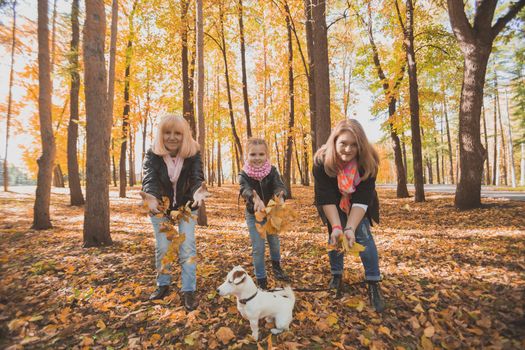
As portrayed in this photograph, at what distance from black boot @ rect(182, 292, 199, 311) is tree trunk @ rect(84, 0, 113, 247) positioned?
315cm

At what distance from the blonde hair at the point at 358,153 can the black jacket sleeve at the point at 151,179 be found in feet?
6.41

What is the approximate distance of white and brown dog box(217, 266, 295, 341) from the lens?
2.35 metres

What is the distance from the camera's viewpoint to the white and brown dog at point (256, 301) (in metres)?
2.35

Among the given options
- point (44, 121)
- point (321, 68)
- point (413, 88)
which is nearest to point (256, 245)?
point (321, 68)

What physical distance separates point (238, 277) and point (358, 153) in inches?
71.1

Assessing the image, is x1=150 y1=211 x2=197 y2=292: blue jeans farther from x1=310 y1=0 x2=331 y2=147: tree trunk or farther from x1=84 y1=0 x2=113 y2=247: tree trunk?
x1=310 y1=0 x2=331 y2=147: tree trunk

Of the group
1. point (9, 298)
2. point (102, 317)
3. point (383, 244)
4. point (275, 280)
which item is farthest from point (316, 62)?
point (9, 298)

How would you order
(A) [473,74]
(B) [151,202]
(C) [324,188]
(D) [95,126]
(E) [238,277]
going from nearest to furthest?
(E) [238,277]
(B) [151,202]
(C) [324,188]
(D) [95,126]
(A) [473,74]

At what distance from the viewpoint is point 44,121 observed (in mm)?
6504

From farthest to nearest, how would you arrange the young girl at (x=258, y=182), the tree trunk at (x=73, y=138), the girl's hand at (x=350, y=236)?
1. the tree trunk at (x=73, y=138)
2. the young girl at (x=258, y=182)
3. the girl's hand at (x=350, y=236)

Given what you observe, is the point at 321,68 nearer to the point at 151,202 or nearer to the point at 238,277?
the point at 151,202

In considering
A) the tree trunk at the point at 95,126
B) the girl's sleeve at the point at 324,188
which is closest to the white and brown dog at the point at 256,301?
the girl's sleeve at the point at 324,188

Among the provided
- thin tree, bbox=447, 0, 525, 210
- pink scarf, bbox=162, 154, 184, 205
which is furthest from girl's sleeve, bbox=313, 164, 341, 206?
thin tree, bbox=447, 0, 525, 210

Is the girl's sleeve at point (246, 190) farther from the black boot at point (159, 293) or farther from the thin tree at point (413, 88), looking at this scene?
the thin tree at point (413, 88)
